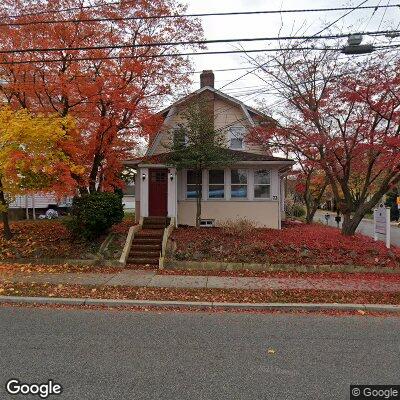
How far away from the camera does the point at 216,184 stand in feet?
60.8

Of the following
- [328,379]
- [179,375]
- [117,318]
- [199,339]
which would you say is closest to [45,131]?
[117,318]

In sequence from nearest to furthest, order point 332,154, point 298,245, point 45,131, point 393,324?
point 393,324 < point 45,131 < point 298,245 < point 332,154

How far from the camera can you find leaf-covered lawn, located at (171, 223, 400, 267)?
41.1ft

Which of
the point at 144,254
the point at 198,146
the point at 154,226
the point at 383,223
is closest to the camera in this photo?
the point at 144,254

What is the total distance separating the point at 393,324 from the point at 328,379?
10.9 ft

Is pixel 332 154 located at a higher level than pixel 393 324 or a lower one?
higher

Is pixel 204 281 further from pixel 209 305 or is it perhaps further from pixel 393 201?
pixel 393 201

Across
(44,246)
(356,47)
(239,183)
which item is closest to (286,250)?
(239,183)

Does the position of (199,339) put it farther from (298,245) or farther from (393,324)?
(298,245)

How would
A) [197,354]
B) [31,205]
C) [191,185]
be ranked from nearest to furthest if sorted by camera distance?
[197,354], [191,185], [31,205]

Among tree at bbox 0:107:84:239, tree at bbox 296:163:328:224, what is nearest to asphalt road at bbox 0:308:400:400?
tree at bbox 0:107:84:239

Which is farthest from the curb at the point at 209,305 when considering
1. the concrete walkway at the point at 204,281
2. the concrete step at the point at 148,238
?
the concrete step at the point at 148,238

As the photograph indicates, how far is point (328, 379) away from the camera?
15.4ft

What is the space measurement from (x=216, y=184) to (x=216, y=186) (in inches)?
3.8
